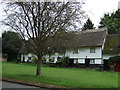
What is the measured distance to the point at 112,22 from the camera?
5919cm

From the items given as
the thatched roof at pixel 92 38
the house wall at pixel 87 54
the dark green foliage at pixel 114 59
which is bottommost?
the dark green foliage at pixel 114 59

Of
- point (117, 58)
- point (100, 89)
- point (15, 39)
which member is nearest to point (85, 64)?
point (117, 58)

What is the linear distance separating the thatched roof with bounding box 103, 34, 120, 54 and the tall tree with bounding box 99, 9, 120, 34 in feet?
33.6

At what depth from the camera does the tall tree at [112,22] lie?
186 feet

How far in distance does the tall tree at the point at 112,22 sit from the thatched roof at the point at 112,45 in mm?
10243

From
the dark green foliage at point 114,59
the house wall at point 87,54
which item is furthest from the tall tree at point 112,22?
the dark green foliage at point 114,59

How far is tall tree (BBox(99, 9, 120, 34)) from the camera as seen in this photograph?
56700 mm

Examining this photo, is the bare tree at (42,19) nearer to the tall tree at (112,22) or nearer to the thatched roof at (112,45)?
the thatched roof at (112,45)

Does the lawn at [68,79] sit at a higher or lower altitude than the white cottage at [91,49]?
lower

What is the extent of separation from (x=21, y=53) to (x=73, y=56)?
62.9ft

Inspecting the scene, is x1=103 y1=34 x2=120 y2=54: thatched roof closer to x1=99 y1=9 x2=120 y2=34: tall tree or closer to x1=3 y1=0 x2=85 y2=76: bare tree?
x1=99 y1=9 x2=120 y2=34: tall tree

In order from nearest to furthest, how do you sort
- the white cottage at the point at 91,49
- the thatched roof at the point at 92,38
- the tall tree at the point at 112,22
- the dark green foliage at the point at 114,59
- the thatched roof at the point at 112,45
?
the dark green foliage at the point at 114,59 < the thatched roof at the point at 112,45 < the white cottage at the point at 91,49 < the thatched roof at the point at 92,38 < the tall tree at the point at 112,22

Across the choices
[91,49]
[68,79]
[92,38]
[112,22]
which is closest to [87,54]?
[91,49]

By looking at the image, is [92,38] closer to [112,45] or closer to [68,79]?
[112,45]
